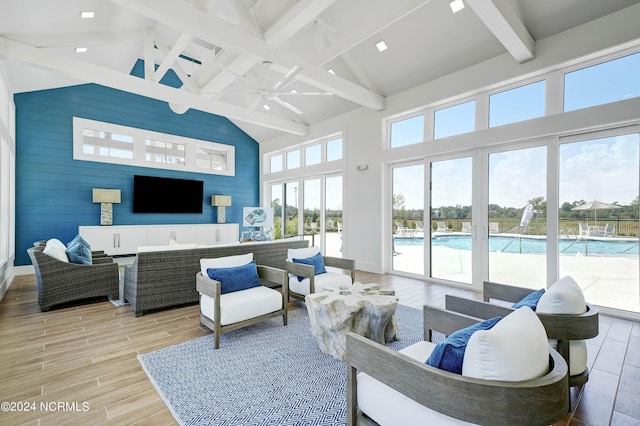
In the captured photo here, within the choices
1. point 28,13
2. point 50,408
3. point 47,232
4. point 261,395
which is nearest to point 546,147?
point 261,395

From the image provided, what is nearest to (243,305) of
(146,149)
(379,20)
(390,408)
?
(390,408)

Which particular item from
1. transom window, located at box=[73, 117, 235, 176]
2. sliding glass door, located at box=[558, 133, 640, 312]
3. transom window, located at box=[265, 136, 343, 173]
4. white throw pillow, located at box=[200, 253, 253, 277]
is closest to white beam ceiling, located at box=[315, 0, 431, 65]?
sliding glass door, located at box=[558, 133, 640, 312]

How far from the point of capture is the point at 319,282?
3859mm

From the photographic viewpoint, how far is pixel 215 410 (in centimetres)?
193

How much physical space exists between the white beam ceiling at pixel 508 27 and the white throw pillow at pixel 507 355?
3.51m

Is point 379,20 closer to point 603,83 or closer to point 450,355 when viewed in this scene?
point 603,83

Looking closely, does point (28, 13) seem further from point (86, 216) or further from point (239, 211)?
point (239, 211)

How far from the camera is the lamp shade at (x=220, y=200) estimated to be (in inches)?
341

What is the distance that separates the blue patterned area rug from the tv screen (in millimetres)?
5778

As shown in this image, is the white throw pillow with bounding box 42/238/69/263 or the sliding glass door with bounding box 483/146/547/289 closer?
the white throw pillow with bounding box 42/238/69/263

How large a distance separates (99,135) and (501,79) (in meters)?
8.44

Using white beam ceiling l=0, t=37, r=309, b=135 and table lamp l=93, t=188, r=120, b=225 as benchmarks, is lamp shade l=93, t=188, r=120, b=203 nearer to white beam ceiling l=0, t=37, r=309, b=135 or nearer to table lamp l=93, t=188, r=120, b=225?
table lamp l=93, t=188, r=120, b=225

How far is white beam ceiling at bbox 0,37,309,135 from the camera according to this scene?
4.25 metres

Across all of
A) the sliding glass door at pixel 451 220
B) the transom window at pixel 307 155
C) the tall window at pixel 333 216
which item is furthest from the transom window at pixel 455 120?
the tall window at pixel 333 216
